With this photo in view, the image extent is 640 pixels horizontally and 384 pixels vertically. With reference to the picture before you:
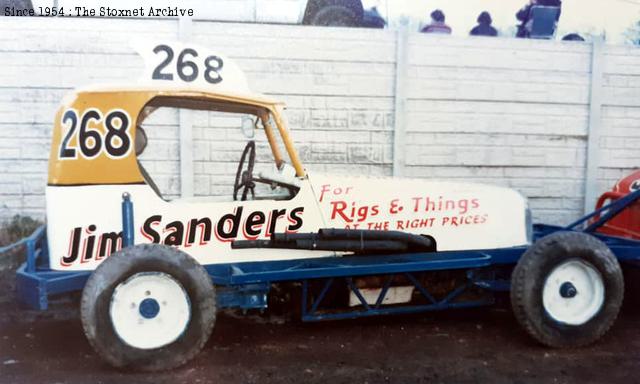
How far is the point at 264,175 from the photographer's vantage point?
15.5 feet

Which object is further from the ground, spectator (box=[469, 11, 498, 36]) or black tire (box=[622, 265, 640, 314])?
spectator (box=[469, 11, 498, 36])

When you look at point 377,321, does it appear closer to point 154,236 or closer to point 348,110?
point 154,236

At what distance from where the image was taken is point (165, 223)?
4180 millimetres

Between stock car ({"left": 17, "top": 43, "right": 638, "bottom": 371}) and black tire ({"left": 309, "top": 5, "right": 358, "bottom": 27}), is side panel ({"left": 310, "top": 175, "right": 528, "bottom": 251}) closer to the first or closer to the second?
stock car ({"left": 17, "top": 43, "right": 638, "bottom": 371})

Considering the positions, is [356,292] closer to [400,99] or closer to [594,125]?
[400,99]

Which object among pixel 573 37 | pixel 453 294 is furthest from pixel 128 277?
pixel 573 37

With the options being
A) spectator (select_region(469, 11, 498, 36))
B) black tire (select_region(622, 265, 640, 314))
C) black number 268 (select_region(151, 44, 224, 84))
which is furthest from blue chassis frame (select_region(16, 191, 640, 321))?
spectator (select_region(469, 11, 498, 36))

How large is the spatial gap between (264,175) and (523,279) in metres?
1.99

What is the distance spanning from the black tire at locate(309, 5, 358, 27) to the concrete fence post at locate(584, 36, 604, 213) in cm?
279

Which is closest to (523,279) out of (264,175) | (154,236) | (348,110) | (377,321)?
(377,321)

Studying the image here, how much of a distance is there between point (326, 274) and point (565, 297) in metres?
1.71

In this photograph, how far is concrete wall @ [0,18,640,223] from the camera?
21.3 ft

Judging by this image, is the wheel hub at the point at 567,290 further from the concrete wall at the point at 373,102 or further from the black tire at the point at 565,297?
the concrete wall at the point at 373,102

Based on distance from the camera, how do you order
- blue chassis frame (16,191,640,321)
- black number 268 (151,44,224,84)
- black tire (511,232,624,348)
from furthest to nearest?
black tire (511,232,624,348) → black number 268 (151,44,224,84) → blue chassis frame (16,191,640,321)
